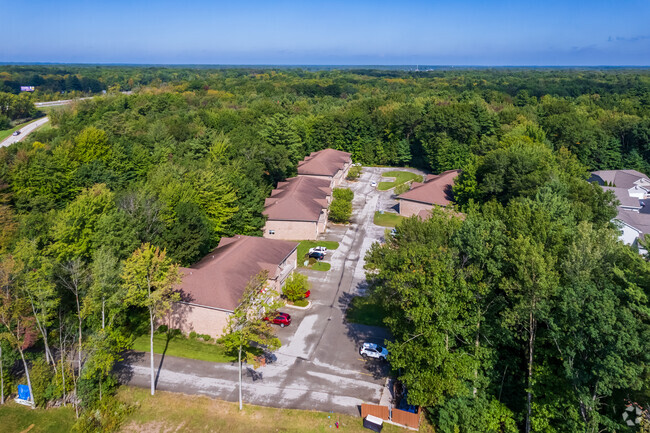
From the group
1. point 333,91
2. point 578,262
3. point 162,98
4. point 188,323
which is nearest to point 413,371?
point 578,262

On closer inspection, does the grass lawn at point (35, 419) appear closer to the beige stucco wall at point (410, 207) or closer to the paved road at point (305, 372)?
the paved road at point (305, 372)

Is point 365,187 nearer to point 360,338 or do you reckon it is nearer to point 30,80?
point 360,338

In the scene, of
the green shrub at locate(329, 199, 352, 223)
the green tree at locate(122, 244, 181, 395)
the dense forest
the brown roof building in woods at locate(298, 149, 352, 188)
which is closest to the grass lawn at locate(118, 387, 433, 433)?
the green tree at locate(122, 244, 181, 395)

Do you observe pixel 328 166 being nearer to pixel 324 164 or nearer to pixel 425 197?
pixel 324 164

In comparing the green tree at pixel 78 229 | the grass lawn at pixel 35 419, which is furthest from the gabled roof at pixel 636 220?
the grass lawn at pixel 35 419

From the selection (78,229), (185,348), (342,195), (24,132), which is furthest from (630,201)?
(24,132)

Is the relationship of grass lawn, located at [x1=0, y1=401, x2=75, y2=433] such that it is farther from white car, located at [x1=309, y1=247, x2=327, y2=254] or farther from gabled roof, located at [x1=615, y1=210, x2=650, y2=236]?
gabled roof, located at [x1=615, y1=210, x2=650, y2=236]
